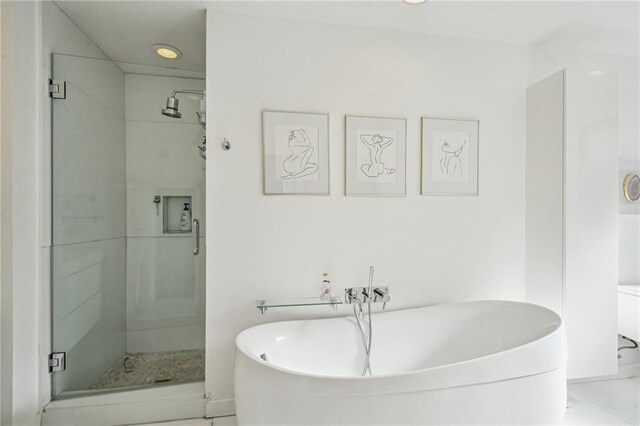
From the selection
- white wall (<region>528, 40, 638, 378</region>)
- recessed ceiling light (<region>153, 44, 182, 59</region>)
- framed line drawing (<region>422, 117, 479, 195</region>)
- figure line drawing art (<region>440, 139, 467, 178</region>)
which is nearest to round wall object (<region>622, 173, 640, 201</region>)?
white wall (<region>528, 40, 638, 378</region>)

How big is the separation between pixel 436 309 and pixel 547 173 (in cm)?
119

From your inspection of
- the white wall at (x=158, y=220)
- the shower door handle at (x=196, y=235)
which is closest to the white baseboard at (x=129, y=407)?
the white wall at (x=158, y=220)

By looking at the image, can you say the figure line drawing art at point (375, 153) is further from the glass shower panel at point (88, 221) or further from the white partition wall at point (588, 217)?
the glass shower panel at point (88, 221)

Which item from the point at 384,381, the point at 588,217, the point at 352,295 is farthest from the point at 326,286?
the point at 588,217

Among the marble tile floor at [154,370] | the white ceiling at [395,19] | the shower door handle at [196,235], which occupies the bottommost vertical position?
the marble tile floor at [154,370]

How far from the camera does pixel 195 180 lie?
86.2 inches

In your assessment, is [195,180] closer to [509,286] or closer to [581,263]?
[509,286]

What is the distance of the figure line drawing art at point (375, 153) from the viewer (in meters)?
2.02

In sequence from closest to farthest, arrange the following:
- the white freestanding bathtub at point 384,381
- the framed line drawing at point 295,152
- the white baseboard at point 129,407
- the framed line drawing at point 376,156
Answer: the white freestanding bathtub at point 384,381 → the white baseboard at point 129,407 → the framed line drawing at point 295,152 → the framed line drawing at point 376,156

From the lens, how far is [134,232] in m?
2.19

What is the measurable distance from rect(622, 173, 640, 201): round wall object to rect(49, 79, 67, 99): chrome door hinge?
11.4ft

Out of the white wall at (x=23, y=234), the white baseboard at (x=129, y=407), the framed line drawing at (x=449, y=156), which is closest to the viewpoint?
the white wall at (x=23, y=234)

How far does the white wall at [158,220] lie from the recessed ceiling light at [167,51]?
25 centimetres

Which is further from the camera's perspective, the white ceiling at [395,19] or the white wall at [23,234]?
the white ceiling at [395,19]
